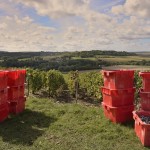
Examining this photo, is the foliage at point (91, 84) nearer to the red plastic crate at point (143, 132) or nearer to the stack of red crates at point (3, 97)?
the stack of red crates at point (3, 97)

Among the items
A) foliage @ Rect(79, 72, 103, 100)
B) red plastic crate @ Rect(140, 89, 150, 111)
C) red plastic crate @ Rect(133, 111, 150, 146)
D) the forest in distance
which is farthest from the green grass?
the forest in distance

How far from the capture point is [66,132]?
948 cm

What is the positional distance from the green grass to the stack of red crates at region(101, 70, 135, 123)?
38 centimetres

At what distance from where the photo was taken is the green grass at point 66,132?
8312 mm

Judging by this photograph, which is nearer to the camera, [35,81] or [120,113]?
[120,113]

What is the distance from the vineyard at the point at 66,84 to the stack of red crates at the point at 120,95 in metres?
6.08

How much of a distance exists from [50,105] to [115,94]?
4525 millimetres

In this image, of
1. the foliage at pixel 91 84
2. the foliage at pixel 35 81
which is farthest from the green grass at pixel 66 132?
the foliage at pixel 35 81

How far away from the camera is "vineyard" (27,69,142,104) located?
17.7 m

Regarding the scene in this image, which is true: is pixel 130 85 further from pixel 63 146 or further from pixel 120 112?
pixel 63 146

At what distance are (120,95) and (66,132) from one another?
245 cm

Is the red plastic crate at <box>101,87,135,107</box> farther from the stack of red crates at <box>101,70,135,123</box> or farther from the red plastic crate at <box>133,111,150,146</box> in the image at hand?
the red plastic crate at <box>133,111,150,146</box>

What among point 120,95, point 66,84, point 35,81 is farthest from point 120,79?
point 35,81

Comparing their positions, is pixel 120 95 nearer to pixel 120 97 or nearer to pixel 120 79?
pixel 120 97
